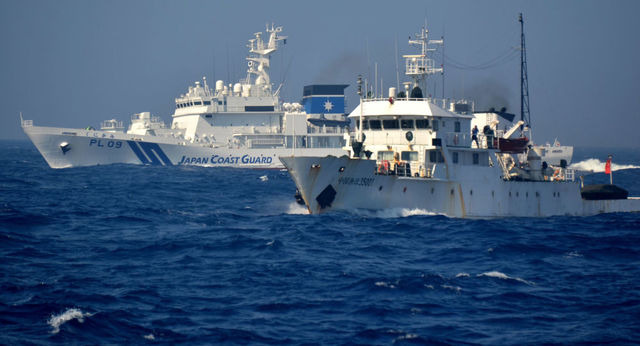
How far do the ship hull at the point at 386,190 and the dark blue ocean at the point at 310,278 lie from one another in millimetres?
591

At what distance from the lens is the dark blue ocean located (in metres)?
12.6

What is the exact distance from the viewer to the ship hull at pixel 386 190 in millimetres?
27016

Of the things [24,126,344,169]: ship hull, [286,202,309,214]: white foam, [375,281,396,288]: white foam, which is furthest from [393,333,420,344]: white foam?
[24,126,344,169]: ship hull

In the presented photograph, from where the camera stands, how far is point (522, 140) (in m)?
32.5

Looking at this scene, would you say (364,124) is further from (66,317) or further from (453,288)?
(66,317)

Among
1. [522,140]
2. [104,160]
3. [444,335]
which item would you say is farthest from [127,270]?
[104,160]

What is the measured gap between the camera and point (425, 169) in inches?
1106

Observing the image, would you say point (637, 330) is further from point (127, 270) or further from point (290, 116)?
point (290, 116)

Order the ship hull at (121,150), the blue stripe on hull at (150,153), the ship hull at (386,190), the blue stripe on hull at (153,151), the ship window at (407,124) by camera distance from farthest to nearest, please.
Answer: the blue stripe on hull at (153,151) → the blue stripe on hull at (150,153) → the ship hull at (121,150) → the ship window at (407,124) → the ship hull at (386,190)

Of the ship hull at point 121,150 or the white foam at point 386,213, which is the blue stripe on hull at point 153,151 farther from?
the white foam at point 386,213

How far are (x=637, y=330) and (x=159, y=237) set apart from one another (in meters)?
14.5

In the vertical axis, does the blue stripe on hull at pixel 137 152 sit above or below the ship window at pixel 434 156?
above

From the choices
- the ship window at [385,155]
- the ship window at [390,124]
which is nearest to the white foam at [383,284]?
the ship window at [385,155]

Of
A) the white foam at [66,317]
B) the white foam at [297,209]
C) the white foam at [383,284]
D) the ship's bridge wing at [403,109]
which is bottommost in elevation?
the white foam at [383,284]
